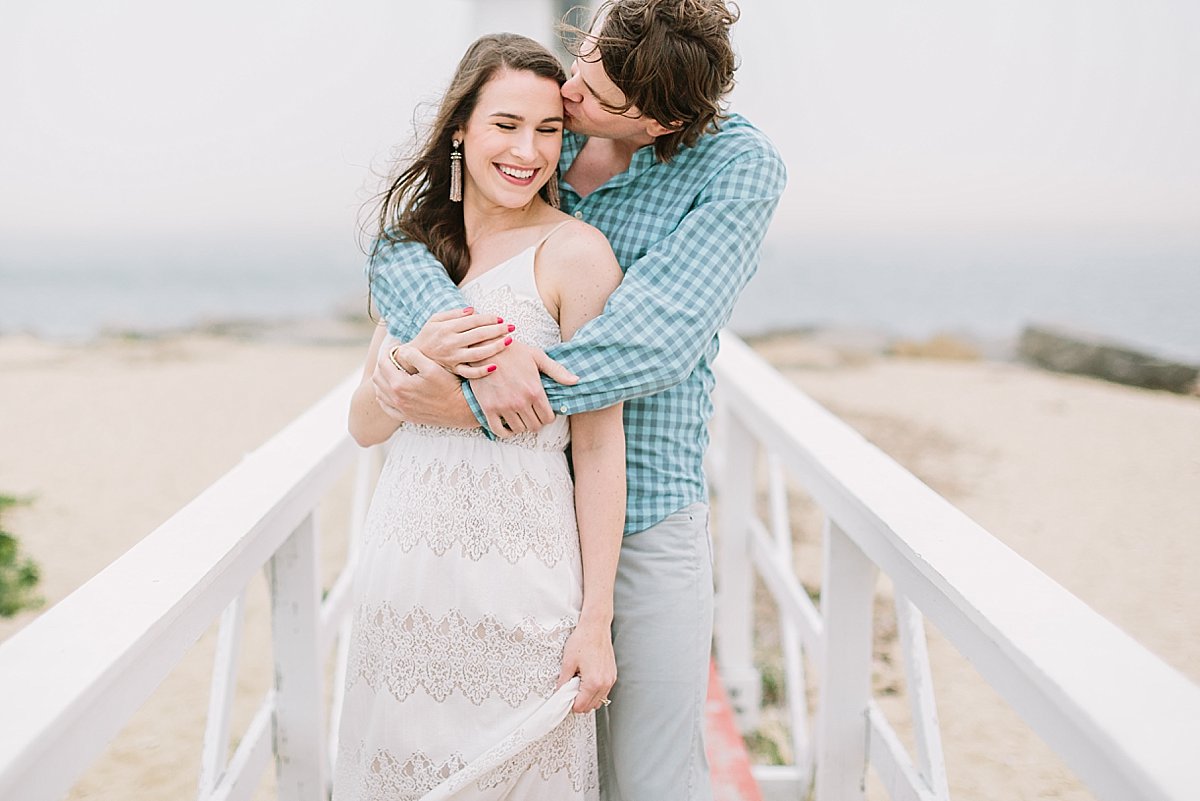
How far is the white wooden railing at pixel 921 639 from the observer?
694mm

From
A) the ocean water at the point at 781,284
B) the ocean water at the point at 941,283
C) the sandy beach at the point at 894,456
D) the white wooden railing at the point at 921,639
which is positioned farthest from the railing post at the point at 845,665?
the ocean water at the point at 781,284

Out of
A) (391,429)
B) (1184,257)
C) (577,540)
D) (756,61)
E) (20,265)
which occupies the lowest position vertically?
(20,265)

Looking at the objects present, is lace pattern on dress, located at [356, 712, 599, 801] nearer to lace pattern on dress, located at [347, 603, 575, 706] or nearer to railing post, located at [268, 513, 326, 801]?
lace pattern on dress, located at [347, 603, 575, 706]

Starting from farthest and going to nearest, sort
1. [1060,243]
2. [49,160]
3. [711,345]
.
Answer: [1060,243], [49,160], [711,345]

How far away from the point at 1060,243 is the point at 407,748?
19.5m

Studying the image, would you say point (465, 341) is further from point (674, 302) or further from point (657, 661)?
point (657, 661)

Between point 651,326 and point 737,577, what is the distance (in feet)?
5.88

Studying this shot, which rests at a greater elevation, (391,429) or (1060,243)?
(391,429)

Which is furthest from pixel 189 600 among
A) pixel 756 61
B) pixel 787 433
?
pixel 756 61

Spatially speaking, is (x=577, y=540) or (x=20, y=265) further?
(x=20, y=265)

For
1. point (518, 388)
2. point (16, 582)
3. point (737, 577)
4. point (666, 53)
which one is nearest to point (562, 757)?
point (518, 388)

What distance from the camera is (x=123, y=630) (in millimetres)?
863

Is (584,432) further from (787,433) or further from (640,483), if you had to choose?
(787,433)

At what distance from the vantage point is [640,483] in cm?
136
